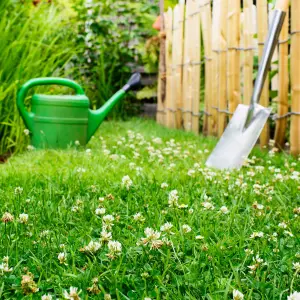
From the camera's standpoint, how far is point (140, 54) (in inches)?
263

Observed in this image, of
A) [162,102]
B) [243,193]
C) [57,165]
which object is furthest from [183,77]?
[243,193]

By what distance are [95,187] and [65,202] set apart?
179 millimetres

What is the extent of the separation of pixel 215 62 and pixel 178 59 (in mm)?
969

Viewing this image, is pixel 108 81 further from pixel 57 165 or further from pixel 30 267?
pixel 30 267

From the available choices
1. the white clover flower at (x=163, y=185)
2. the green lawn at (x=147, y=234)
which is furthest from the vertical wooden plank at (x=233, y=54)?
the white clover flower at (x=163, y=185)

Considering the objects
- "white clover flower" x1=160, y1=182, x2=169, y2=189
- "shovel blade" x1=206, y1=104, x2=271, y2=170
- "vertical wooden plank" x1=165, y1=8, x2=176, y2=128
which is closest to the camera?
"white clover flower" x1=160, y1=182, x2=169, y2=189

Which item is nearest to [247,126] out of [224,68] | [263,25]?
[263,25]

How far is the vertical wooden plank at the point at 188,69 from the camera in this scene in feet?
15.4

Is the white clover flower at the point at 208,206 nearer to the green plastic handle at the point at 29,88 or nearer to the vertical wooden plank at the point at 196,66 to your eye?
the green plastic handle at the point at 29,88

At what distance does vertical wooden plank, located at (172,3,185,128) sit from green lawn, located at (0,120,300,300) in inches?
102

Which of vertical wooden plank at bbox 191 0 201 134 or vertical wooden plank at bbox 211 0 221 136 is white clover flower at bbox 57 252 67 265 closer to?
vertical wooden plank at bbox 211 0 221 136

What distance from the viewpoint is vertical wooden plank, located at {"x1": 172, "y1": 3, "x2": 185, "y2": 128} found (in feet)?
16.4

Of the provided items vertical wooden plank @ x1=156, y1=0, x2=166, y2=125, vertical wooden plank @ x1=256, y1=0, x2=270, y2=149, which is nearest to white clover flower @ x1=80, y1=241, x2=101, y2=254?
vertical wooden plank @ x1=256, y1=0, x2=270, y2=149

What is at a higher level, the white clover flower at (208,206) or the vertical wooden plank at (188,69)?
the vertical wooden plank at (188,69)
